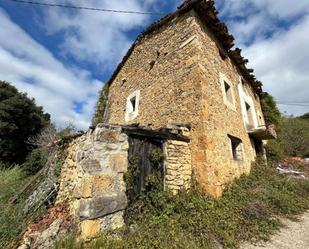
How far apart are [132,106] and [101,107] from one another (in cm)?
319

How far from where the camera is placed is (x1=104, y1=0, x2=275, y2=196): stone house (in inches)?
217

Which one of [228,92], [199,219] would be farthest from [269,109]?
[199,219]

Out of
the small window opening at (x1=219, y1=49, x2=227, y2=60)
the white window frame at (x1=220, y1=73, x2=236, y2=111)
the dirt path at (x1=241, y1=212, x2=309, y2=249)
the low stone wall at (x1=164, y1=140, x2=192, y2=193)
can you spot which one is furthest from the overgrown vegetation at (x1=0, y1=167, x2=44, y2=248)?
the small window opening at (x1=219, y1=49, x2=227, y2=60)

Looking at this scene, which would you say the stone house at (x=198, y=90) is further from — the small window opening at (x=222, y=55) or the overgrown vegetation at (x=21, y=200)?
the overgrown vegetation at (x=21, y=200)

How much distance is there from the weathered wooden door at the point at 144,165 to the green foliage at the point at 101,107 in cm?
648

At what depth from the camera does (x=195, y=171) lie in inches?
208

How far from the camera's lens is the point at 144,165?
4.89 metres

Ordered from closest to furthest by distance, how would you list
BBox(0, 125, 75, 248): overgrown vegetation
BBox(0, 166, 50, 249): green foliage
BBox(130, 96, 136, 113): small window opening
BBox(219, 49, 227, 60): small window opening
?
BBox(0, 166, 50, 249): green foliage, BBox(0, 125, 75, 248): overgrown vegetation, BBox(219, 49, 227, 60): small window opening, BBox(130, 96, 136, 113): small window opening

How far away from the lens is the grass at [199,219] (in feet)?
12.0

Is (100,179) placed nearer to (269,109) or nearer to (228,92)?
(228,92)

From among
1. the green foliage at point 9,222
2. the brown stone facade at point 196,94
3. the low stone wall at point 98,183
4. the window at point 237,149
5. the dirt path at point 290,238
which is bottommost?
the dirt path at point 290,238

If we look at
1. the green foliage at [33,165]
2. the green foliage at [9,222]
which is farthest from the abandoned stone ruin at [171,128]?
the green foliage at [33,165]

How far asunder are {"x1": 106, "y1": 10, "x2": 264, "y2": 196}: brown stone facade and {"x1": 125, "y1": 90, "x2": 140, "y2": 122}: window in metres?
0.14

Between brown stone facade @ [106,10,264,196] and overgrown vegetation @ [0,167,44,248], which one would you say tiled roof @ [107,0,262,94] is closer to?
brown stone facade @ [106,10,264,196]
